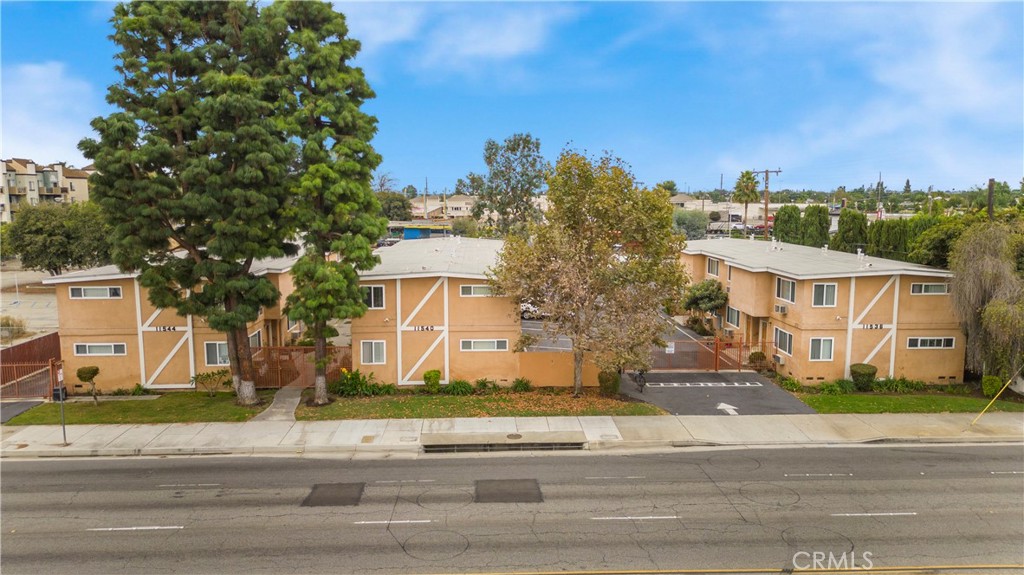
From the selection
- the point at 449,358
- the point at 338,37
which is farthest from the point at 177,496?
the point at 338,37

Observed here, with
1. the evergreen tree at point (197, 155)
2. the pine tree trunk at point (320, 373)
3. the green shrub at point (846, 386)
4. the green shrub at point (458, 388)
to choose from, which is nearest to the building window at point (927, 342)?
the green shrub at point (846, 386)

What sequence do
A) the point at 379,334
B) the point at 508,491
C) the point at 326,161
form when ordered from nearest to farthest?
1. the point at 508,491
2. the point at 326,161
3. the point at 379,334

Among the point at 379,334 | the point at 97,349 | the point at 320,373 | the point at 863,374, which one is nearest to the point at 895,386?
the point at 863,374

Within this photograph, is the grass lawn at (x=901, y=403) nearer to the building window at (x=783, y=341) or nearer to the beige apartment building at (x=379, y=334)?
the building window at (x=783, y=341)

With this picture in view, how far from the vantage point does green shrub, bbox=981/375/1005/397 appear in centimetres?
2775

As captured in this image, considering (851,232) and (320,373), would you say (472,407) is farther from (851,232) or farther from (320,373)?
(851,232)

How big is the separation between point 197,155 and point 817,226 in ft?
181

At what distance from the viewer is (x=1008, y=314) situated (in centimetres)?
2598

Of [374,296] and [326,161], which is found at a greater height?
[326,161]

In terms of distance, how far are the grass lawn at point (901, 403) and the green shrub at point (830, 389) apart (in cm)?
52

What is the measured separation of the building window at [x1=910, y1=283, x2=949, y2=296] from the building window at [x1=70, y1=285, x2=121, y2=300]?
3466cm

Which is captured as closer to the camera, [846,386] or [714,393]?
[714,393]

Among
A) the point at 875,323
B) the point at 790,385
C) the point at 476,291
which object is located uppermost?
the point at 476,291

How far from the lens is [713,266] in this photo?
43750 mm
